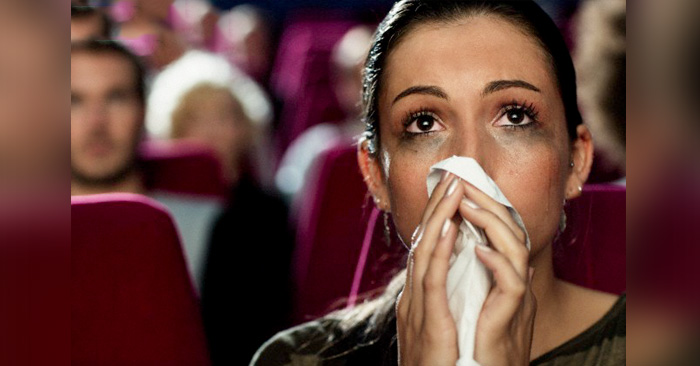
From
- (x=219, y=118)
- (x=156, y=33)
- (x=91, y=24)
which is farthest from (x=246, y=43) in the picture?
(x=91, y=24)

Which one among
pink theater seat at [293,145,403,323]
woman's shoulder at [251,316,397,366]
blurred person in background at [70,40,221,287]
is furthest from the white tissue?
blurred person in background at [70,40,221,287]

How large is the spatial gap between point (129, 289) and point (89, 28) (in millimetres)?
1643

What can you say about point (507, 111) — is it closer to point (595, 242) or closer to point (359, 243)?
point (595, 242)

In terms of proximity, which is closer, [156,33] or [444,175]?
[444,175]

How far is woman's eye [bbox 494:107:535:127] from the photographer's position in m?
1.22

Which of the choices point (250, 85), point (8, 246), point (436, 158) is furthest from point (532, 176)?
point (250, 85)

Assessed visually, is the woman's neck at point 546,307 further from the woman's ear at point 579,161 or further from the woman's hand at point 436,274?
the woman's hand at point 436,274

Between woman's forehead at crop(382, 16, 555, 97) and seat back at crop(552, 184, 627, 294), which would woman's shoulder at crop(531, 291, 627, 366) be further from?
woman's forehead at crop(382, 16, 555, 97)

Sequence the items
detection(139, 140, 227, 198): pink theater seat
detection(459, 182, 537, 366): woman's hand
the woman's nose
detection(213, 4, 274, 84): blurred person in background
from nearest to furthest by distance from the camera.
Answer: detection(459, 182, 537, 366): woman's hand < the woman's nose < detection(139, 140, 227, 198): pink theater seat < detection(213, 4, 274, 84): blurred person in background

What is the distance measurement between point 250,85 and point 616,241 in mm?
2743

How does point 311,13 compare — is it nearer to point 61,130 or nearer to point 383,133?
point 383,133

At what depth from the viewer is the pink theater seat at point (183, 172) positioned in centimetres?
266

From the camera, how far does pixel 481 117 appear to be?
1199mm

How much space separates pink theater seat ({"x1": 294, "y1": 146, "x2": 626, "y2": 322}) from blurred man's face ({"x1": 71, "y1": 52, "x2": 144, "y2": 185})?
0.71m
